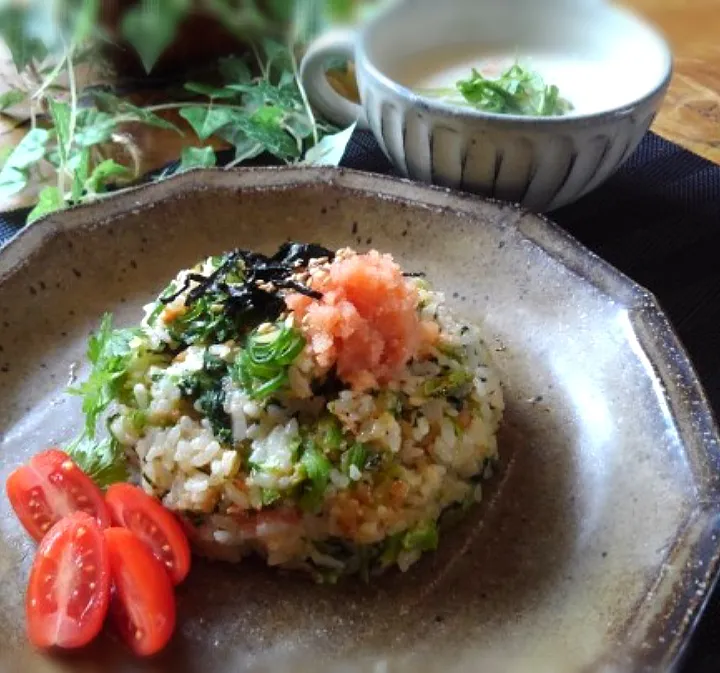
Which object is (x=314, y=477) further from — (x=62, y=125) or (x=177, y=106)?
(x=177, y=106)

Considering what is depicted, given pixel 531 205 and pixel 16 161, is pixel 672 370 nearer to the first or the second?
pixel 531 205

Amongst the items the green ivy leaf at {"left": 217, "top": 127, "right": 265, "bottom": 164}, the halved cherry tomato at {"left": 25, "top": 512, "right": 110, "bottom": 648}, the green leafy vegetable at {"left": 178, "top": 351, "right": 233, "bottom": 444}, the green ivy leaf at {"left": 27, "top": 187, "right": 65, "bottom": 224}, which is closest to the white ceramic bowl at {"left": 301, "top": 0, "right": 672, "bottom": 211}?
the green ivy leaf at {"left": 217, "top": 127, "right": 265, "bottom": 164}

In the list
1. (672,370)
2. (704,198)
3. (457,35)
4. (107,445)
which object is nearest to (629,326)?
(672,370)

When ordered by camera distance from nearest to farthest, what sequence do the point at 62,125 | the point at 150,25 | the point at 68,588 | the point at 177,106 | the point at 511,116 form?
the point at 68,588 → the point at 511,116 → the point at 62,125 → the point at 150,25 → the point at 177,106

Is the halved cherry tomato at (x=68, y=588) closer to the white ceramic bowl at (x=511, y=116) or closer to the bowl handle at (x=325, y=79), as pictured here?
the white ceramic bowl at (x=511, y=116)

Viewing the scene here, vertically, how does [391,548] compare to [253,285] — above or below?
below

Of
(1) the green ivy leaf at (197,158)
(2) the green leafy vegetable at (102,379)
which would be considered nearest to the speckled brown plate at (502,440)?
(2) the green leafy vegetable at (102,379)

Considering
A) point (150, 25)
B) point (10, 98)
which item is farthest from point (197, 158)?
point (10, 98)
